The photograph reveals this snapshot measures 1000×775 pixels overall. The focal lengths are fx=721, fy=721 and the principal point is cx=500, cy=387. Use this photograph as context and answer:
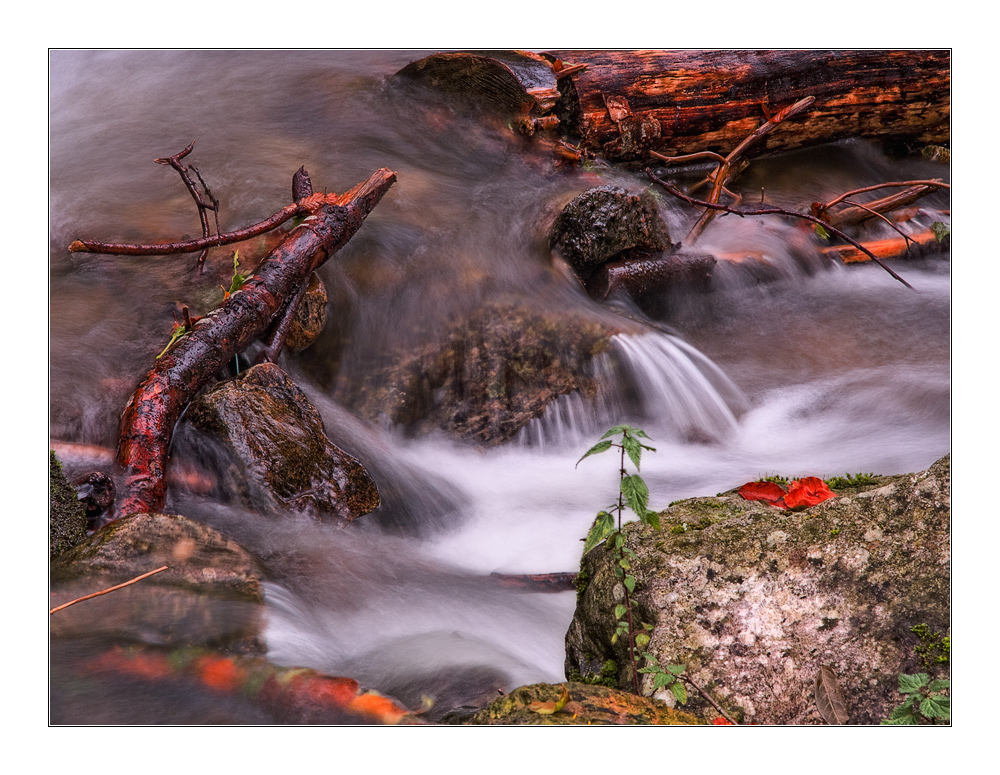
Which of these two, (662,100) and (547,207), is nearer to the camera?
(547,207)

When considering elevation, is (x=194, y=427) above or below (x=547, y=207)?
below

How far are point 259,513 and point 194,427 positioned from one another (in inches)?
19.1

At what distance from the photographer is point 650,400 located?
3.67 metres

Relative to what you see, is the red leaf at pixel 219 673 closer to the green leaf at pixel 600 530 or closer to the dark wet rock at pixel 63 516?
the dark wet rock at pixel 63 516

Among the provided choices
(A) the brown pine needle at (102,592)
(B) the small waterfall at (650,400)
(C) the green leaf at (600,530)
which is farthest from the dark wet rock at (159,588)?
(B) the small waterfall at (650,400)

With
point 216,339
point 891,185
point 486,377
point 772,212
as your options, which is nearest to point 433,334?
point 486,377

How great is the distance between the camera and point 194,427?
10.0 feet

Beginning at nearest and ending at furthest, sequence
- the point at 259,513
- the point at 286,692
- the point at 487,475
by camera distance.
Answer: the point at 286,692
the point at 259,513
the point at 487,475

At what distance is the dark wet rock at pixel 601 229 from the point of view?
411cm

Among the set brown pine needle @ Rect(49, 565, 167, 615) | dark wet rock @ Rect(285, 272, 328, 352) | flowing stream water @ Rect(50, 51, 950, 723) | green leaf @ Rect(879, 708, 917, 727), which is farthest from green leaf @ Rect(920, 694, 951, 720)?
dark wet rock @ Rect(285, 272, 328, 352)

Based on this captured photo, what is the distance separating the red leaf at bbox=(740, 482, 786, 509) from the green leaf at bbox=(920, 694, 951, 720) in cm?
79

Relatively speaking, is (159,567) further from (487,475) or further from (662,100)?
(662,100)
